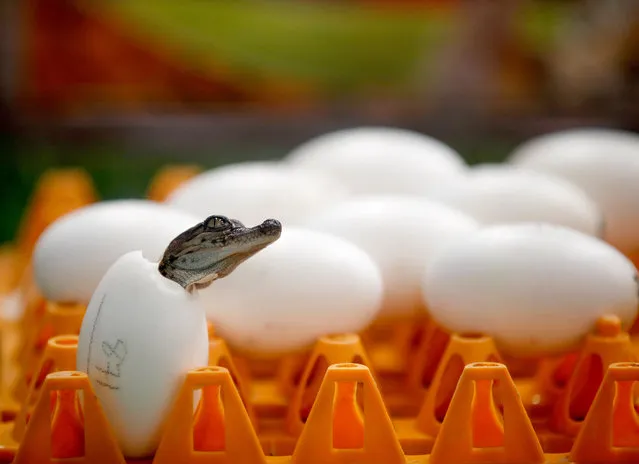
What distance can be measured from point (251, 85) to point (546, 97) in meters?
1.11

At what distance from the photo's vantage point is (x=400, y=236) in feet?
4.61

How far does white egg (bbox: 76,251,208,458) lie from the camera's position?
1061 mm

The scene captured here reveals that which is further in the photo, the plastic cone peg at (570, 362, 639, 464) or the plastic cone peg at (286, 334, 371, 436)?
the plastic cone peg at (286, 334, 371, 436)

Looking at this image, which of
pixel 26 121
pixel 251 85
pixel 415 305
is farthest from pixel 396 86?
pixel 415 305

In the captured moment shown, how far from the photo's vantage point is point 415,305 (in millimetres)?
1407

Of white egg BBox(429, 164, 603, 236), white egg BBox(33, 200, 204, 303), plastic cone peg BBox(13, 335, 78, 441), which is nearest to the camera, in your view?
plastic cone peg BBox(13, 335, 78, 441)

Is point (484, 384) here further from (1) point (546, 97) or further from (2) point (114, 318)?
(1) point (546, 97)

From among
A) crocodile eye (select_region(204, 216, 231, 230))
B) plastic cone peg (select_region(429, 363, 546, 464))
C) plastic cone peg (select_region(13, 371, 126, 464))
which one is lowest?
plastic cone peg (select_region(429, 363, 546, 464))

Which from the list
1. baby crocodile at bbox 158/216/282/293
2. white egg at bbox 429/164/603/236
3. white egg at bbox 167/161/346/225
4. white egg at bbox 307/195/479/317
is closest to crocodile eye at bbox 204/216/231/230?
baby crocodile at bbox 158/216/282/293

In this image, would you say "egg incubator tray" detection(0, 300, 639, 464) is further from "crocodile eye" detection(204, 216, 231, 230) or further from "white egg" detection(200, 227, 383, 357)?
"crocodile eye" detection(204, 216, 231, 230)

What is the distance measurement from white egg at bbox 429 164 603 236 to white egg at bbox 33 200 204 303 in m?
0.45

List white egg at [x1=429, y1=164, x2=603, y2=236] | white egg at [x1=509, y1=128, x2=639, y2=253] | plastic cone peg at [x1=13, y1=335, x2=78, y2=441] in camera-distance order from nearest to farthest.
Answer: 1. plastic cone peg at [x1=13, y1=335, x2=78, y2=441]
2. white egg at [x1=429, y1=164, x2=603, y2=236]
3. white egg at [x1=509, y1=128, x2=639, y2=253]

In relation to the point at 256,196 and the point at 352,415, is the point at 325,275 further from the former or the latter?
the point at 256,196

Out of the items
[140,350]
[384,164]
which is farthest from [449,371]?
[384,164]
